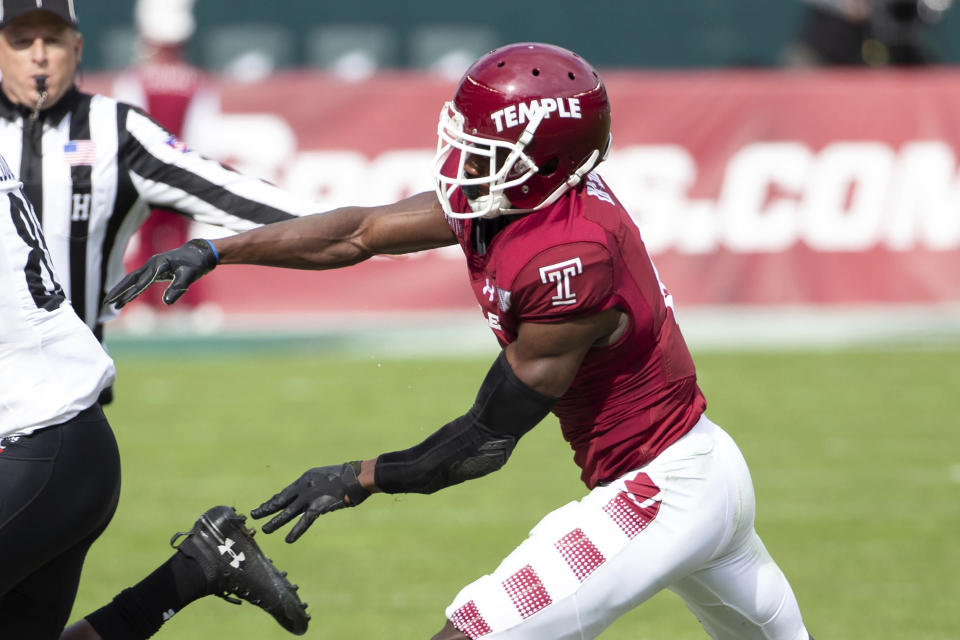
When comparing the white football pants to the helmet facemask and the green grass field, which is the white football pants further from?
the green grass field

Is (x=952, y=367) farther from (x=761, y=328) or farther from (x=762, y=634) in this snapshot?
(x=762, y=634)

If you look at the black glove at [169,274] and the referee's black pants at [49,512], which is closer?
the referee's black pants at [49,512]

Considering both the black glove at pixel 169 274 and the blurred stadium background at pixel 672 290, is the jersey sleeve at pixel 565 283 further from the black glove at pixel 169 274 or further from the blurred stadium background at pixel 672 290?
the blurred stadium background at pixel 672 290

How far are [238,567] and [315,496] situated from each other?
1.94 ft

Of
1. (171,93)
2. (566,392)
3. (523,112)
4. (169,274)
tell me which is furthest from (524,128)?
(171,93)

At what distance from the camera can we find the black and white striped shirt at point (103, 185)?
Answer: 3.95 metres

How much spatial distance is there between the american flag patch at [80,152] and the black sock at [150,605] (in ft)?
3.72

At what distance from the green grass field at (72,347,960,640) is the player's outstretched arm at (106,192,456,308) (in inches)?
66.1

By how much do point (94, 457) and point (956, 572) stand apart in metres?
3.59

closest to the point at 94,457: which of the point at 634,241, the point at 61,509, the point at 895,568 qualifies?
Result: the point at 61,509

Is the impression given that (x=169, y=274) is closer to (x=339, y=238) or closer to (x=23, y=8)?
(x=339, y=238)

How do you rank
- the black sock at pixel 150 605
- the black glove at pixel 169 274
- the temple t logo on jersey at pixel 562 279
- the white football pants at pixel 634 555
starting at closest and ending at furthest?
the temple t logo on jersey at pixel 562 279
the white football pants at pixel 634 555
the black glove at pixel 169 274
the black sock at pixel 150 605

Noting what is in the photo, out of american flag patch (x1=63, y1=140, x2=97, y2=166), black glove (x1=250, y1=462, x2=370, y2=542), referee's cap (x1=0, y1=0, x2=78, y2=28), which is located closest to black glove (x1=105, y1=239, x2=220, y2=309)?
black glove (x1=250, y1=462, x2=370, y2=542)

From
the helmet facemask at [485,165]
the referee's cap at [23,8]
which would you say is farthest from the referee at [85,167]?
the helmet facemask at [485,165]
